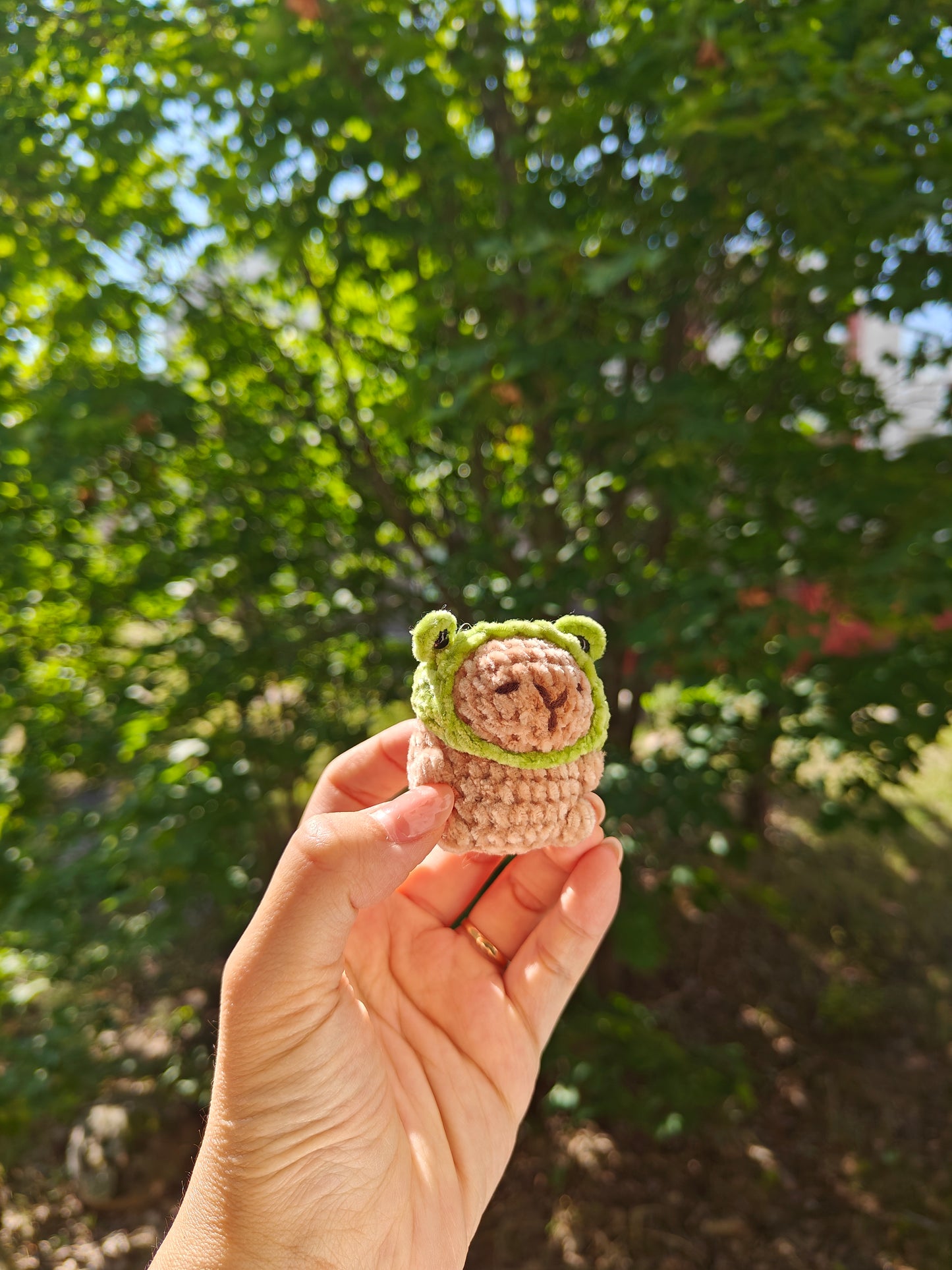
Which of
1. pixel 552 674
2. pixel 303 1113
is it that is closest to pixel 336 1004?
pixel 303 1113

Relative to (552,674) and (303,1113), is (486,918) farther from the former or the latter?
(552,674)

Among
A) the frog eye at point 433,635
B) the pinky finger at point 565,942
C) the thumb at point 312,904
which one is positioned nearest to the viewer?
the thumb at point 312,904

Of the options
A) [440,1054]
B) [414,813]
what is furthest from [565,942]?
[414,813]

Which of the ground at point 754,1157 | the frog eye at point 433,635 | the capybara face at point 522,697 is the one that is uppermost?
the frog eye at point 433,635

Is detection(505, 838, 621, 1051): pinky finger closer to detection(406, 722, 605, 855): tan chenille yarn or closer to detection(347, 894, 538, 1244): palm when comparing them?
detection(347, 894, 538, 1244): palm

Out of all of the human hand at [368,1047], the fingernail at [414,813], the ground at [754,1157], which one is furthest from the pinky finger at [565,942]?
the ground at [754,1157]

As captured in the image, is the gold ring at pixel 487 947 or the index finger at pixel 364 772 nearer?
the index finger at pixel 364 772

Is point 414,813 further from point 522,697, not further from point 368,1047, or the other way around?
point 368,1047

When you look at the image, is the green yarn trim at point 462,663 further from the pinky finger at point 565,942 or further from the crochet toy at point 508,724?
the pinky finger at point 565,942
